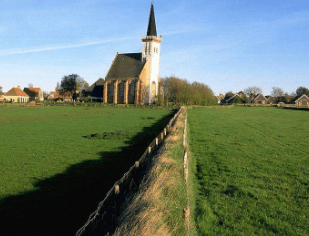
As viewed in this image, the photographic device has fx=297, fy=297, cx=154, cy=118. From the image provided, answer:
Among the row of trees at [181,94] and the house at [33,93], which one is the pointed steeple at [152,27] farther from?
the house at [33,93]

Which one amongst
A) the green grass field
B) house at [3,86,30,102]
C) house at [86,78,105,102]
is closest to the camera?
the green grass field

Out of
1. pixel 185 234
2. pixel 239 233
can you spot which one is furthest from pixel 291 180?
pixel 185 234

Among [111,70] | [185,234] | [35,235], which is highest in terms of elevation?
[111,70]

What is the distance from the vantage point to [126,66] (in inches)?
3563

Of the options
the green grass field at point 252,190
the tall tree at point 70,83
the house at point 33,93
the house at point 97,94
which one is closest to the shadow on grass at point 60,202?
the green grass field at point 252,190

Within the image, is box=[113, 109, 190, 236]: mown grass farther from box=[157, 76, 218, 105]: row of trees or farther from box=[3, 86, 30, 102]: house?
box=[3, 86, 30, 102]: house

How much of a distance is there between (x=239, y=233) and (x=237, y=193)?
8.24ft

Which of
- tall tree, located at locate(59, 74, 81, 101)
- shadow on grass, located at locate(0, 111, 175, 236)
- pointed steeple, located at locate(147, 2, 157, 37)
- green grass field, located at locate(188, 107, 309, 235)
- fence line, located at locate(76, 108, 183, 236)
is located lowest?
shadow on grass, located at locate(0, 111, 175, 236)

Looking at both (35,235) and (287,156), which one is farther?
(287,156)

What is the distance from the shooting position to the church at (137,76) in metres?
87.2

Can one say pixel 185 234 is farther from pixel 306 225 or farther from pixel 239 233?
pixel 306 225

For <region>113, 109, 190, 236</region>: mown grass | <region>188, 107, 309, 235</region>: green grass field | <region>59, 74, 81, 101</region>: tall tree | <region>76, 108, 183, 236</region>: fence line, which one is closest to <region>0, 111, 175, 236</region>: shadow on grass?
<region>76, 108, 183, 236</region>: fence line

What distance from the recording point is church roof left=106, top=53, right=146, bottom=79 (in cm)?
8875

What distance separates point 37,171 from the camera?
37.7 ft
